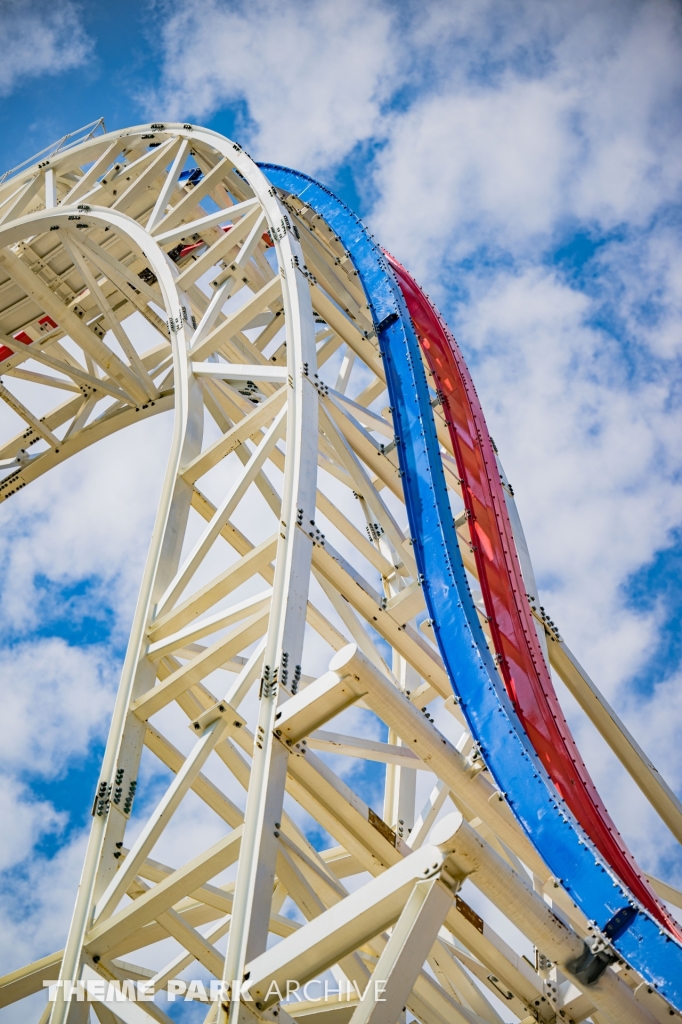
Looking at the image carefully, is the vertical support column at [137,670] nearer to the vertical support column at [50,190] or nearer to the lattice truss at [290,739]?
the lattice truss at [290,739]

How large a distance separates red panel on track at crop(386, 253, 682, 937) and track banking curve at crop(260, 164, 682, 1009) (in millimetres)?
16

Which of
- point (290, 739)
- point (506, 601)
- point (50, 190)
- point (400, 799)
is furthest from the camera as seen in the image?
point (50, 190)

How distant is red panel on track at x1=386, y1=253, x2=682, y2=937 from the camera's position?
8.80 m

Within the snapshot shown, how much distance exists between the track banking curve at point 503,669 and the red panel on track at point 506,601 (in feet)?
0.05

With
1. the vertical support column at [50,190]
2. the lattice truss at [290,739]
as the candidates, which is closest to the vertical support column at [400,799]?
the lattice truss at [290,739]

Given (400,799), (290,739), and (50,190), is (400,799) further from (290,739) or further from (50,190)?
(50,190)

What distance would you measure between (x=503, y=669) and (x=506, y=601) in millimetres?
1245

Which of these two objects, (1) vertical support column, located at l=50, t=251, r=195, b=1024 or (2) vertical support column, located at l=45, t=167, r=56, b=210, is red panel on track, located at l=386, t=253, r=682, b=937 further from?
(2) vertical support column, located at l=45, t=167, r=56, b=210

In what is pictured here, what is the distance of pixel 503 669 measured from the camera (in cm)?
991

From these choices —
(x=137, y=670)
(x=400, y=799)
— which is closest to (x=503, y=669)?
(x=400, y=799)

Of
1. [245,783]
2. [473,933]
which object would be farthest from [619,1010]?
[245,783]

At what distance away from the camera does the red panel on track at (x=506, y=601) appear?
8.80 meters

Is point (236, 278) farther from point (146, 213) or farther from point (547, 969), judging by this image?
point (547, 969)

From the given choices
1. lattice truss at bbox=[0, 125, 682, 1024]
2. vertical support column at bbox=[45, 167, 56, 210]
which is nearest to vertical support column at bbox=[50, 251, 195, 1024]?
lattice truss at bbox=[0, 125, 682, 1024]
